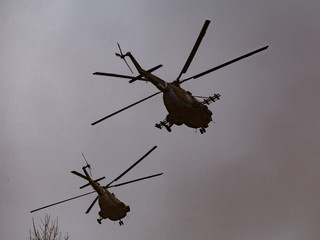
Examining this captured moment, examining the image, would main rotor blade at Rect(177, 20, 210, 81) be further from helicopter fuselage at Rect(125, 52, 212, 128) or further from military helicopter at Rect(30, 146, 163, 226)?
military helicopter at Rect(30, 146, 163, 226)

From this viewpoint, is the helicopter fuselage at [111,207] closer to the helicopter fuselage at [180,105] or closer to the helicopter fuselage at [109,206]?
the helicopter fuselage at [109,206]

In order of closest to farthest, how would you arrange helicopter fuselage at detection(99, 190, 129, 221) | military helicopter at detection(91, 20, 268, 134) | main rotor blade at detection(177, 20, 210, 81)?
main rotor blade at detection(177, 20, 210, 81) → military helicopter at detection(91, 20, 268, 134) → helicopter fuselage at detection(99, 190, 129, 221)

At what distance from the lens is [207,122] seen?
582 inches

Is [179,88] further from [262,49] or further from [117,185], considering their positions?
[117,185]

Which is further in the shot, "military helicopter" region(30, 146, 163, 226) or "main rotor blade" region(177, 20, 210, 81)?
"military helicopter" region(30, 146, 163, 226)

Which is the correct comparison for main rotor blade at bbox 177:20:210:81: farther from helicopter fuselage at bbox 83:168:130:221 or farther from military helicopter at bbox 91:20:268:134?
helicopter fuselage at bbox 83:168:130:221

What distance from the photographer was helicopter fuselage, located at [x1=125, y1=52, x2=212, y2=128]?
46.4 feet

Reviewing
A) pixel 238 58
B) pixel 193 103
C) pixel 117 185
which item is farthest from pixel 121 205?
pixel 238 58

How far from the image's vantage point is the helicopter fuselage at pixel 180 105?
1413 centimetres

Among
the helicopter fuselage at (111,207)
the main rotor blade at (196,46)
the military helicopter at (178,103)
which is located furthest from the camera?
the helicopter fuselage at (111,207)

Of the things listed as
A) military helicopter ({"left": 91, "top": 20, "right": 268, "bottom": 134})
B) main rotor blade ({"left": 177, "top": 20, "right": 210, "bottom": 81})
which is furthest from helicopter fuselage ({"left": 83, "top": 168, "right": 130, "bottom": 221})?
main rotor blade ({"left": 177, "top": 20, "right": 210, "bottom": 81})

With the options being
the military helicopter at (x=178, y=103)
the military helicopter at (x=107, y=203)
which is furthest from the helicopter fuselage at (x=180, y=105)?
the military helicopter at (x=107, y=203)

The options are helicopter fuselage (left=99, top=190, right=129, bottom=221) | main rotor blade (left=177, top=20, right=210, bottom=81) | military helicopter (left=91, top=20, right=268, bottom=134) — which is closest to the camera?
main rotor blade (left=177, top=20, right=210, bottom=81)

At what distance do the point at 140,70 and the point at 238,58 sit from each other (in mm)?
4361
